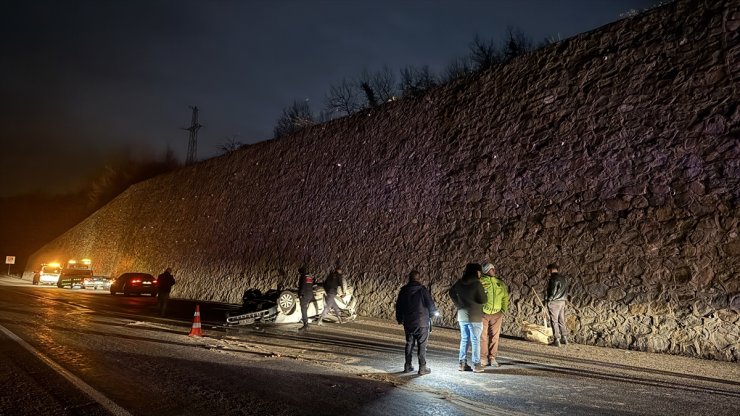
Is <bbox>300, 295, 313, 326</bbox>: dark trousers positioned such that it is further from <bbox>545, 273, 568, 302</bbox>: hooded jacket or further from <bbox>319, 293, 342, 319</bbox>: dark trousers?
<bbox>545, 273, 568, 302</bbox>: hooded jacket

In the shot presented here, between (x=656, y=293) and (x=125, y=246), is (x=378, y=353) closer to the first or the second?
(x=656, y=293)

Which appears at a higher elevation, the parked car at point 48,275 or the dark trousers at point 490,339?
the parked car at point 48,275

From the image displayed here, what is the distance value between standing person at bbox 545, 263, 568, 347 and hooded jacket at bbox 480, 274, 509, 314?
3674mm

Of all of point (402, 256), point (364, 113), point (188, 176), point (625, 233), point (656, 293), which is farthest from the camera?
point (188, 176)

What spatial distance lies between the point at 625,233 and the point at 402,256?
7.89 meters

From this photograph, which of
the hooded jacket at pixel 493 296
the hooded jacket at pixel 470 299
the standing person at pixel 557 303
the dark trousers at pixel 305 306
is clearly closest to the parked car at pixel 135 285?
the dark trousers at pixel 305 306

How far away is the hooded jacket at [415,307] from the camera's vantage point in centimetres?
815

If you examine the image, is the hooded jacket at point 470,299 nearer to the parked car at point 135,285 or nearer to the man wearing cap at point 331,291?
the man wearing cap at point 331,291

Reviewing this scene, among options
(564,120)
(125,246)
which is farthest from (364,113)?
(125,246)

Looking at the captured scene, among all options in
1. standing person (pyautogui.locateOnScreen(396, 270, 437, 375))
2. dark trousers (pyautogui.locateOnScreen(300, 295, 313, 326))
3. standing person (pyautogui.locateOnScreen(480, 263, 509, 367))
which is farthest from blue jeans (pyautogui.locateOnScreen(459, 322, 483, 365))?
dark trousers (pyautogui.locateOnScreen(300, 295, 313, 326))

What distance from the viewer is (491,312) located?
28.1 feet

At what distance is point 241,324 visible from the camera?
46.6 feet

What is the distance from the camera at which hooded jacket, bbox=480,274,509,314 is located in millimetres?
8547

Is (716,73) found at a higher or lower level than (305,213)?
higher
